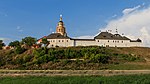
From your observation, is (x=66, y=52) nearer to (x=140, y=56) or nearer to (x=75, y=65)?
(x=75, y=65)

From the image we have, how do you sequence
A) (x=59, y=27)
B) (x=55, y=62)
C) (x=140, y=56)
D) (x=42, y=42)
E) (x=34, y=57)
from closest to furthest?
(x=55, y=62)
(x=34, y=57)
(x=140, y=56)
(x=42, y=42)
(x=59, y=27)

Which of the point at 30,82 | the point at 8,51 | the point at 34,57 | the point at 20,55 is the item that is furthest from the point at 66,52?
the point at 30,82

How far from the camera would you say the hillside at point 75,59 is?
52719 mm

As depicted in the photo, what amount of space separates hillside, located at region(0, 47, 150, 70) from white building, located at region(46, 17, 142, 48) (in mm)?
9080

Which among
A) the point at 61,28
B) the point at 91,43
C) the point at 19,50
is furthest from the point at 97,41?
the point at 19,50

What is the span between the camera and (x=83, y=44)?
259ft

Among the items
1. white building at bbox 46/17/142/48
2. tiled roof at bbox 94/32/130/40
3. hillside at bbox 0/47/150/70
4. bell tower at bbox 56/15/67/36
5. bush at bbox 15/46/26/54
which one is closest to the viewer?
hillside at bbox 0/47/150/70

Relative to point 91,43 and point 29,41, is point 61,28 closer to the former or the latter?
point 91,43

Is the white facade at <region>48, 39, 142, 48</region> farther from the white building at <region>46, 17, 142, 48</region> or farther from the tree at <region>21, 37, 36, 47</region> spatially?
the tree at <region>21, 37, 36, 47</region>

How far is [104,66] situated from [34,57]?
672 inches

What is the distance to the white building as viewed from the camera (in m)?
79.8

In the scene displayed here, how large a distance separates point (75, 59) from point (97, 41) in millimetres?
22892

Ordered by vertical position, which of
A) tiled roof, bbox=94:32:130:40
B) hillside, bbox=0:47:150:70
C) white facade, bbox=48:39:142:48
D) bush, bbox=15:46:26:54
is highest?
tiled roof, bbox=94:32:130:40

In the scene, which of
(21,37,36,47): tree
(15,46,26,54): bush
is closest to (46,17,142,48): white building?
(21,37,36,47): tree
